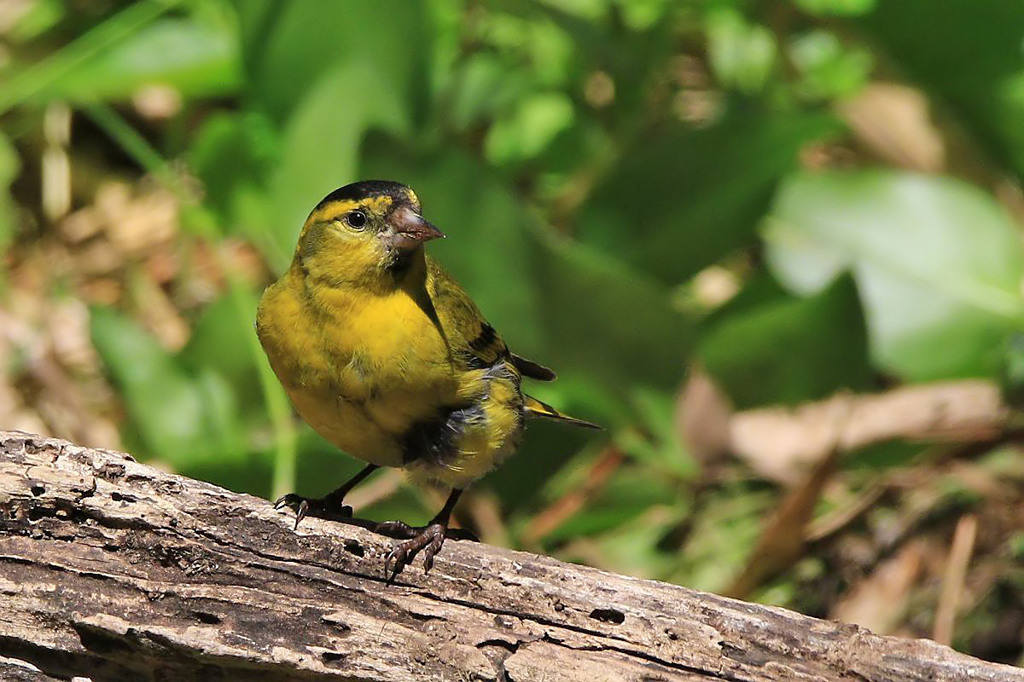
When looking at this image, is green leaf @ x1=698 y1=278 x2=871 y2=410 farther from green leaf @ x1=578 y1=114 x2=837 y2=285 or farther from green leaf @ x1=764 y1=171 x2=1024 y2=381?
green leaf @ x1=764 y1=171 x2=1024 y2=381

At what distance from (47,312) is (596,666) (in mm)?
3711

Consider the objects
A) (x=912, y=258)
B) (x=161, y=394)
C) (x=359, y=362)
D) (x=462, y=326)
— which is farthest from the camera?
(x=912, y=258)

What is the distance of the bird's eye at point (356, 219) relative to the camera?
2766mm

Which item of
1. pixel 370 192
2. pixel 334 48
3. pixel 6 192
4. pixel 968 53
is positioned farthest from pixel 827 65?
pixel 6 192

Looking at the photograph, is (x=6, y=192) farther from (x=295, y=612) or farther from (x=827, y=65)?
(x=295, y=612)

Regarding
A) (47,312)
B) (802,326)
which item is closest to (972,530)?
(802,326)

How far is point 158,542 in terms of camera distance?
2172mm

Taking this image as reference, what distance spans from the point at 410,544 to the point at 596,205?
2607mm

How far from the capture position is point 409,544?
2246 mm

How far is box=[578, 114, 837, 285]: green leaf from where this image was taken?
171 inches

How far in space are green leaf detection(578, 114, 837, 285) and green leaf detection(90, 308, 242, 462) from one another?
4.74 ft

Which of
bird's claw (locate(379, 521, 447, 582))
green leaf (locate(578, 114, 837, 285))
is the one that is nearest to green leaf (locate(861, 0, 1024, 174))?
green leaf (locate(578, 114, 837, 285))

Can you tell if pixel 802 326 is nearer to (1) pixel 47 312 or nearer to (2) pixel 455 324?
(2) pixel 455 324

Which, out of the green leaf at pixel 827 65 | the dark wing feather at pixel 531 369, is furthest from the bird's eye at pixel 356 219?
the green leaf at pixel 827 65
